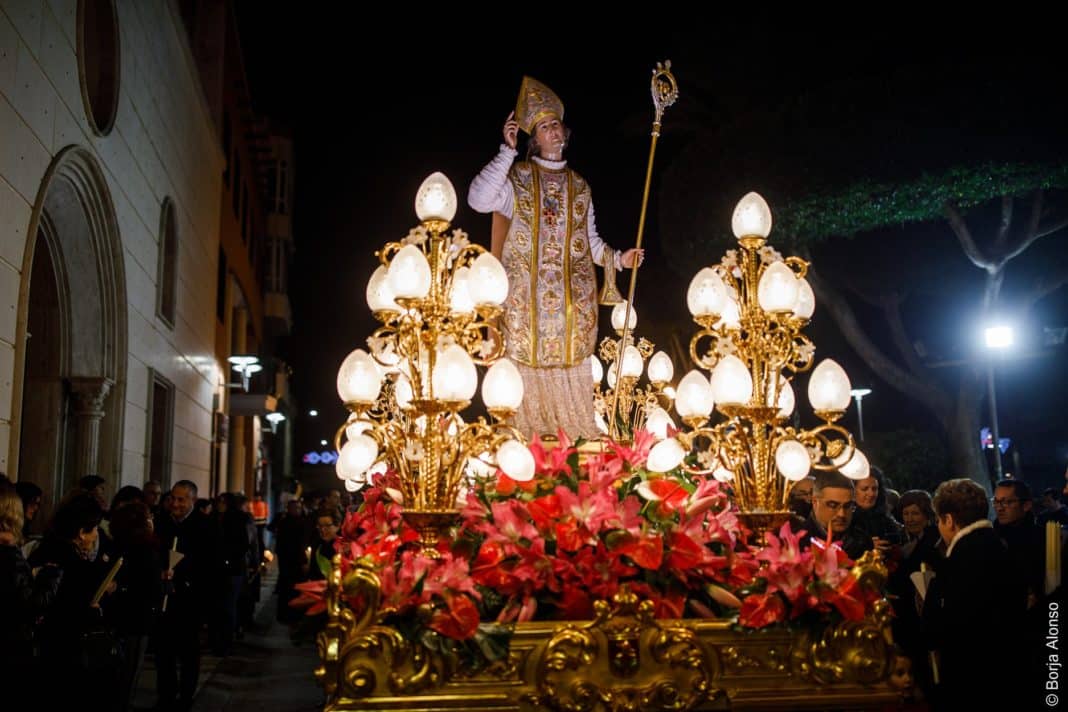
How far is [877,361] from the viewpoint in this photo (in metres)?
16.9

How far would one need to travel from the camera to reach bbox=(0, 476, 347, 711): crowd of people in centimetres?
469

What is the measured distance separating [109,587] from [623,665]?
3762 millimetres

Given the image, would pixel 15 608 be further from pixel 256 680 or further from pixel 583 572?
pixel 256 680

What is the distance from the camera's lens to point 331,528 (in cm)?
835

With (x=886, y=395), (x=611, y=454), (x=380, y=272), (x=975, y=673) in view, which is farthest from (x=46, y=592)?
(x=886, y=395)

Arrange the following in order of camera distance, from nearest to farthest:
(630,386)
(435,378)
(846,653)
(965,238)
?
(846,653), (435,378), (630,386), (965,238)

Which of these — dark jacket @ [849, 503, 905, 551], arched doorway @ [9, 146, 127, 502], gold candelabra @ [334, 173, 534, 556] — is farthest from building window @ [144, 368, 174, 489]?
gold candelabra @ [334, 173, 534, 556]

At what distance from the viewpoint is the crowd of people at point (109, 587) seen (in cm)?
469

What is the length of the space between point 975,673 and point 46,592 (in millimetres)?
4505

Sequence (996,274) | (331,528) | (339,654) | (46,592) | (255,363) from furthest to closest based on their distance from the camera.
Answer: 1. (255,363)
2. (996,274)
3. (331,528)
4. (46,592)
5. (339,654)

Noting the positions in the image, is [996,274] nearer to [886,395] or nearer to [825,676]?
[886,395]

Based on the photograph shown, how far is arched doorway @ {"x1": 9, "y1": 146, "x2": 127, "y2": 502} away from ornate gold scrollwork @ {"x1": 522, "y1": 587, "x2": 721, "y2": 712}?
761 centimetres

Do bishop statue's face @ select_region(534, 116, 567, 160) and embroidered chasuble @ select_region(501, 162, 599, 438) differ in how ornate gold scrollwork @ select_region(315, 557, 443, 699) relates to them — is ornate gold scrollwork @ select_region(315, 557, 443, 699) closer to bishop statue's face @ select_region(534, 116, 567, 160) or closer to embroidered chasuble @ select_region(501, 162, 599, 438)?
embroidered chasuble @ select_region(501, 162, 599, 438)

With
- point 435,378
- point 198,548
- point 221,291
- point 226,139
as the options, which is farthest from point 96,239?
point 226,139
